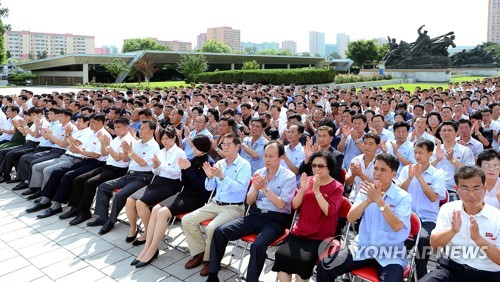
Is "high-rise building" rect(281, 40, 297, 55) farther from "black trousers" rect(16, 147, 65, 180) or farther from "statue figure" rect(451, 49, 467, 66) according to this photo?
"black trousers" rect(16, 147, 65, 180)

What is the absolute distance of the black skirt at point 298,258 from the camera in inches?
125

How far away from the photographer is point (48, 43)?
12256 cm

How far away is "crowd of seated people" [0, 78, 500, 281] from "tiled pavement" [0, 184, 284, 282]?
0.13 meters

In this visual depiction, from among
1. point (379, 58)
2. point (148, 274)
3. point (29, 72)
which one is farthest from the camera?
point (379, 58)

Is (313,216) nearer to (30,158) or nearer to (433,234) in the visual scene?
(433,234)

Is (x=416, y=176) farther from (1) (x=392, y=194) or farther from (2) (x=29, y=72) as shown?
(2) (x=29, y=72)

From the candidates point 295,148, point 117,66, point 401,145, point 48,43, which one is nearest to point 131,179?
point 295,148

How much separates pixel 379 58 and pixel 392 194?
186ft

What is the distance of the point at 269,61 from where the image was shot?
157 feet

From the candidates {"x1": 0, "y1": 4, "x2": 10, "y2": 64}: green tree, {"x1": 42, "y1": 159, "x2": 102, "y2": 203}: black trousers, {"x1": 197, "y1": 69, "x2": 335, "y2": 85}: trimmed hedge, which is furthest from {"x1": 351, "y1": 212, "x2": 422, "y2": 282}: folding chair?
{"x1": 0, "y1": 4, "x2": 10, "y2": 64}: green tree

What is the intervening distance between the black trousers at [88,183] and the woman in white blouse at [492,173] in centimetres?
455

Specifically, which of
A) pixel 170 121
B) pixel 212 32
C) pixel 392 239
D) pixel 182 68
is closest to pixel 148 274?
pixel 392 239

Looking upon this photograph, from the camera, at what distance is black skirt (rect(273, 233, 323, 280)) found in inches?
125

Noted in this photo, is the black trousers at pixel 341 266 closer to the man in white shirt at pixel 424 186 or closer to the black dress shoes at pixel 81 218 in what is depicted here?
the man in white shirt at pixel 424 186
